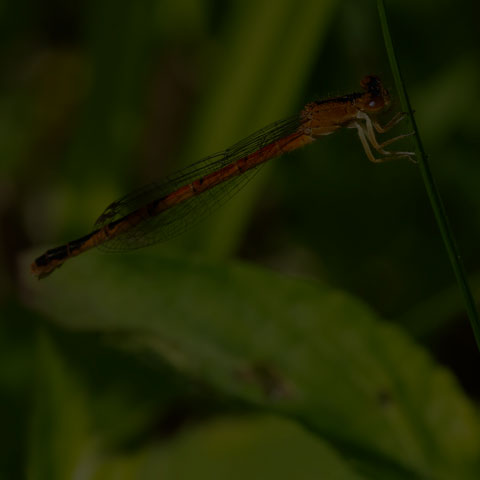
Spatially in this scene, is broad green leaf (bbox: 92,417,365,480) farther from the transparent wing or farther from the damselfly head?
the damselfly head

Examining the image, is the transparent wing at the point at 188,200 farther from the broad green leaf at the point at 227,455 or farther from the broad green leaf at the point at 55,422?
the broad green leaf at the point at 227,455

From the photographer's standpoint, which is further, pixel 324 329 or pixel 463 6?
pixel 463 6

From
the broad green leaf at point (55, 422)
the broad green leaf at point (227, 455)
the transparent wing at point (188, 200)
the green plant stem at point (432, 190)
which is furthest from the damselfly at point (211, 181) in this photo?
the green plant stem at point (432, 190)

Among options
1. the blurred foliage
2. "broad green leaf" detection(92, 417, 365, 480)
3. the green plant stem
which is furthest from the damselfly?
the green plant stem

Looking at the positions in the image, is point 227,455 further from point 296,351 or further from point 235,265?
point 235,265

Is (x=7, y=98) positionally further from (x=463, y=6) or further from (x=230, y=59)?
(x=463, y=6)

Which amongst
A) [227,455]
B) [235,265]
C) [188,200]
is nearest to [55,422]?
[227,455]

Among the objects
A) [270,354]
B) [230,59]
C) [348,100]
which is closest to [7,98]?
[230,59]
